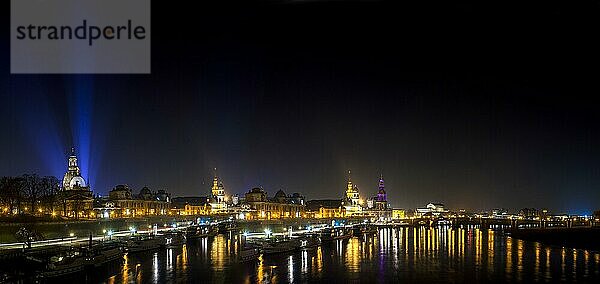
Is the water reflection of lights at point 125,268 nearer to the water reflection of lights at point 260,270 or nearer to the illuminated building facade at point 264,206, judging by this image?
the water reflection of lights at point 260,270

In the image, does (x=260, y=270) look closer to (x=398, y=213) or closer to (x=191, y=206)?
(x=191, y=206)

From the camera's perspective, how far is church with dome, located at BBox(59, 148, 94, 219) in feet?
215

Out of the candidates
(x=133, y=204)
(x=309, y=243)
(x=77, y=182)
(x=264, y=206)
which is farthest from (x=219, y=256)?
(x=264, y=206)

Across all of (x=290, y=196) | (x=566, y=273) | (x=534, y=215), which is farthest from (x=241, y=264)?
(x=534, y=215)

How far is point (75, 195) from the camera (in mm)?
69625

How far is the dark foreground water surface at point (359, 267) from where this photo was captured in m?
26.3

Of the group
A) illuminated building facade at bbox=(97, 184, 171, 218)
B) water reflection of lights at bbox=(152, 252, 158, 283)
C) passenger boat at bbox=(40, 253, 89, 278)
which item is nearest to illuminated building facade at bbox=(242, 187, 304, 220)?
illuminated building facade at bbox=(97, 184, 171, 218)

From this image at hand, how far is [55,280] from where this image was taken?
23781mm

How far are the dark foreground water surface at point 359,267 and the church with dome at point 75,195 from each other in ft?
96.1

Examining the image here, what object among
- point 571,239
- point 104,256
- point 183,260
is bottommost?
point 571,239

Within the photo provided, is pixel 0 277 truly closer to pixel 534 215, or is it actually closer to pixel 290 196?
pixel 290 196

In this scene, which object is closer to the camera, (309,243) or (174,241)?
(309,243)

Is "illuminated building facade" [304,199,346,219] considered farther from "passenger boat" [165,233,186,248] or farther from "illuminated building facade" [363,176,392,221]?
"passenger boat" [165,233,186,248]

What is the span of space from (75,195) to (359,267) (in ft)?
161
